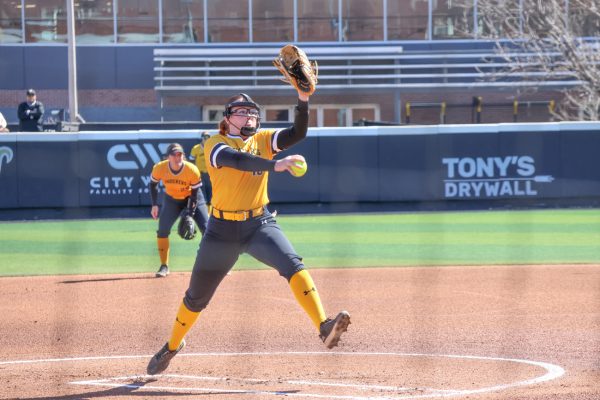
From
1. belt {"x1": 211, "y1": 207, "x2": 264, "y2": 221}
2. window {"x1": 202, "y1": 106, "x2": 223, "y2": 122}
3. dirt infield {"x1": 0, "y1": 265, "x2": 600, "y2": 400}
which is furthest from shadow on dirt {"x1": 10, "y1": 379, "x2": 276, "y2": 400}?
window {"x1": 202, "y1": 106, "x2": 223, "y2": 122}

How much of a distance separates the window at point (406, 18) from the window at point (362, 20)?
1.23 feet

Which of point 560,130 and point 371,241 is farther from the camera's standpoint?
point 560,130

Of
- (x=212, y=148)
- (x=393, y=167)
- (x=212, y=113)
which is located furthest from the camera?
(x=212, y=113)

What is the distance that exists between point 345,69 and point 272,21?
3038 millimetres

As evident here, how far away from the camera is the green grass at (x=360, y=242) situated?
16.2 meters

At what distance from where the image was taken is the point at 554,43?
30.3 m

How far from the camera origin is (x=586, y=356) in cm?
845

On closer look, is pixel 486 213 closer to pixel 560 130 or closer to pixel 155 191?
pixel 560 130

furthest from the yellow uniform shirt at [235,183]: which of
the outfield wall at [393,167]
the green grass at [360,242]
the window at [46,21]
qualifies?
the window at [46,21]

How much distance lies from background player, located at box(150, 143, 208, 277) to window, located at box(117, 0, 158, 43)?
71.8 ft

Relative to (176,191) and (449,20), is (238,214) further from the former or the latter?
(449,20)

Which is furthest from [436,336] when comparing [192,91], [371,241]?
[192,91]

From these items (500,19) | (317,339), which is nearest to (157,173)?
(317,339)

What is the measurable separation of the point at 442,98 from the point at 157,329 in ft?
86.4
